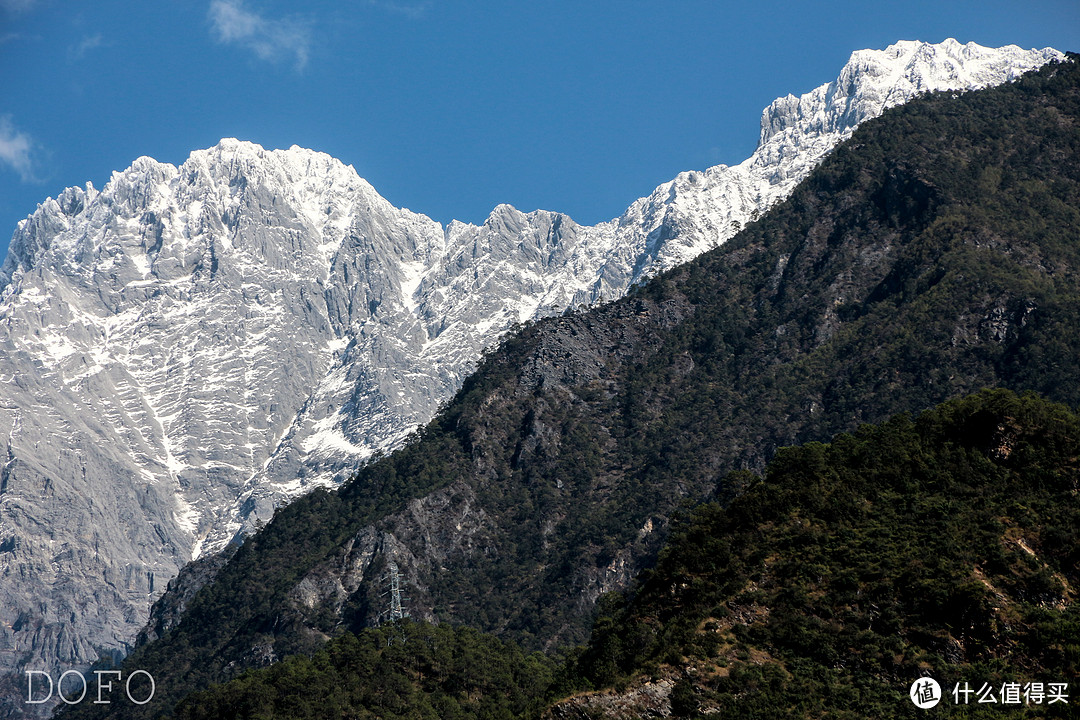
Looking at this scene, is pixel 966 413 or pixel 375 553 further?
pixel 375 553

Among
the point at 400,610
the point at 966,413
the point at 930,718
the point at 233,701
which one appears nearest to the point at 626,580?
the point at 400,610

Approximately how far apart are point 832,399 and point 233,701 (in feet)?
344

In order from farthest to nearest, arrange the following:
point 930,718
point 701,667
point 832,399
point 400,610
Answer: point 832,399 → point 400,610 → point 701,667 → point 930,718

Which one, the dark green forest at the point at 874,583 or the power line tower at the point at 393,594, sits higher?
the power line tower at the point at 393,594

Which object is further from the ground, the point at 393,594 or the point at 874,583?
the point at 393,594

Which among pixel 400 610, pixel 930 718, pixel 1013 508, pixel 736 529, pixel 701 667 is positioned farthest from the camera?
pixel 400 610

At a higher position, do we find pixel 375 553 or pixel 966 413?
pixel 375 553

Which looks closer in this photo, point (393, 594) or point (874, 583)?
point (874, 583)

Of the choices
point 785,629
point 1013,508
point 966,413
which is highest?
point 966,413

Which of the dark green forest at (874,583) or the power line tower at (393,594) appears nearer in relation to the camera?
the dark green forest at (874,583)

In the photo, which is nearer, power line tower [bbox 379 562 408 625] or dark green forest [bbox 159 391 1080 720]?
dark green forest [bbox 159 391 1080 720]

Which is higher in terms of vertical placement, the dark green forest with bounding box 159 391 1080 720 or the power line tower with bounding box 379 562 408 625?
the power line tower with bounding box 379 562 408 625

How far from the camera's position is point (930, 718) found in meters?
76.4

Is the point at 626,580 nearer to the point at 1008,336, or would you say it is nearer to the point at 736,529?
the point at 1008,336
